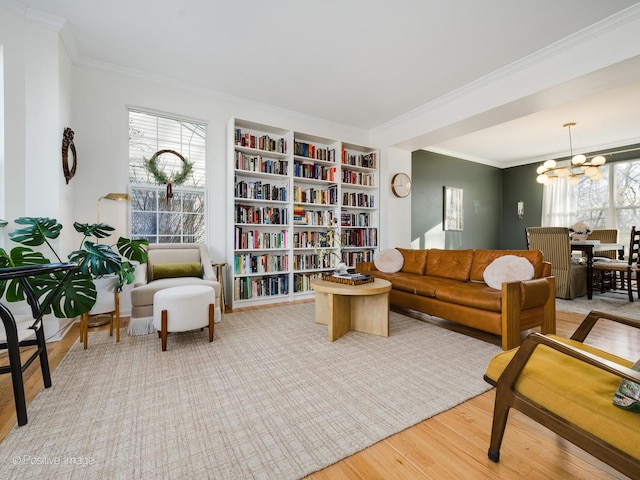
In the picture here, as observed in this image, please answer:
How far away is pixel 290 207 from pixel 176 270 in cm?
174

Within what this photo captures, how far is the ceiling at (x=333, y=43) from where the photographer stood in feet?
8.12

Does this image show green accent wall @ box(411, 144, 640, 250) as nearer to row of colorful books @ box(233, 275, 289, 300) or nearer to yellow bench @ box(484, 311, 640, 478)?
row of colorful books @ box(233, 275, 289, 300)

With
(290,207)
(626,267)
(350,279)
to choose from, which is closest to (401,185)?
(290,207)

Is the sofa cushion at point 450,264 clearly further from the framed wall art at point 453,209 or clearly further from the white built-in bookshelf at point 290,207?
the framed wall art at point 453,209

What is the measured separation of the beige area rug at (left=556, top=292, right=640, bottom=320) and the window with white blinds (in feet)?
16.7

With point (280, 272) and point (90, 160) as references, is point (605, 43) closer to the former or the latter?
point (280, 272)

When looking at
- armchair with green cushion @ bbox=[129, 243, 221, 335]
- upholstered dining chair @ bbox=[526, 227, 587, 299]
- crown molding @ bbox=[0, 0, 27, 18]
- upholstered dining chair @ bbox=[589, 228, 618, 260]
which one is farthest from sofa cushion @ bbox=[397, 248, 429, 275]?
crown molding @ bbox=[0, 0, 27, 18]

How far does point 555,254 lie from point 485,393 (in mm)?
3744

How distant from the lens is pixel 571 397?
1040mm

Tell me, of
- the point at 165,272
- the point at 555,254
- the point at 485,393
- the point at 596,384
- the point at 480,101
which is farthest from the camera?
the point at 555,254

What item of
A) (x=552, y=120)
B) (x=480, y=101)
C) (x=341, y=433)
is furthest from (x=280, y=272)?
(x=552, y=120)

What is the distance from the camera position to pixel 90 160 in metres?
3.31

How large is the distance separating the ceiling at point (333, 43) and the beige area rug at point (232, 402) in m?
2.87

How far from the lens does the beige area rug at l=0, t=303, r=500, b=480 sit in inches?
49.4
